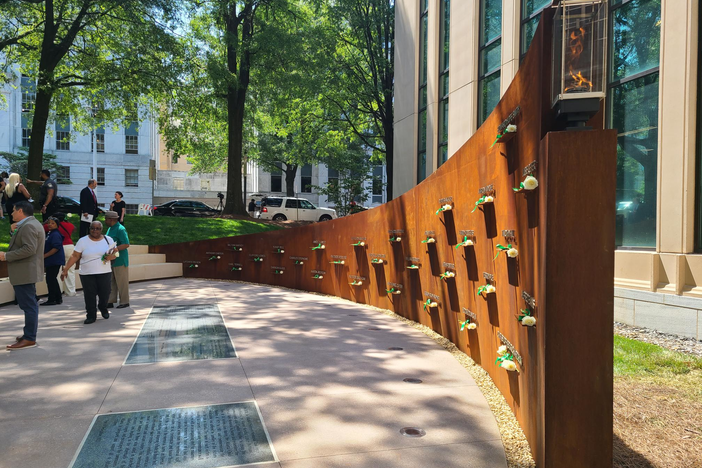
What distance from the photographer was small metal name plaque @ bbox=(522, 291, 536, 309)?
4.14 m

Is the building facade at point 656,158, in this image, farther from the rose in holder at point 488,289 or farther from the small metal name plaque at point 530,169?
the small metal name plaque at point 530,169

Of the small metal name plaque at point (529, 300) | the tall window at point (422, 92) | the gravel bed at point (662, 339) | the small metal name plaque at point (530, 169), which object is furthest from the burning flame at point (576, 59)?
the tall window at point (422, 92)

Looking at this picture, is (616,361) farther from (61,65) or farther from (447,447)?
(61,65)

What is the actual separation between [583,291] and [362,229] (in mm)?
8306

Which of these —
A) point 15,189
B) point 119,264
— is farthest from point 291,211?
point 119,264

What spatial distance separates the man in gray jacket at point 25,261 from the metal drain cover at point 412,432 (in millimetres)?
5038

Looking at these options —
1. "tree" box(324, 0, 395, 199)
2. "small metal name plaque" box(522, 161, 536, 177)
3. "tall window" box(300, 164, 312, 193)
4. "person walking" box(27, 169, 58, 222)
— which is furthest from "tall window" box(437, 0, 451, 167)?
"tall window" box(300, 164, 312, 193)

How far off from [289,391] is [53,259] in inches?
287

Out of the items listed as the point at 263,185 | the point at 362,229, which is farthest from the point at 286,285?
the point at 263,185

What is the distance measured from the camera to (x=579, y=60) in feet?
12.5

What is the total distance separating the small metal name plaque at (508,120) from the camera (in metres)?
4.77

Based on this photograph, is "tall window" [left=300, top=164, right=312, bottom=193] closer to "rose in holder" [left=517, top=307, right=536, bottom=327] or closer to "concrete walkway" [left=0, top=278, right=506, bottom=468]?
"concrete walkway" [left=0, top=278, right=506, bottom=468]

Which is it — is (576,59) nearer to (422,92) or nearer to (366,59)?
(422,92)

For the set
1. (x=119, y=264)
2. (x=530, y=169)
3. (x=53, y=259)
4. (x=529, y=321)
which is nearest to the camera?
(x=529, y=321)
